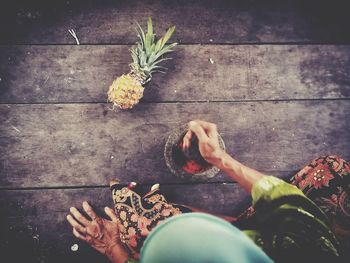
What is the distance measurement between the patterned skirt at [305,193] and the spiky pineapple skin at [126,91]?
0.55 metres

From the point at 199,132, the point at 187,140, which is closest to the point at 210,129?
the point at 199,132

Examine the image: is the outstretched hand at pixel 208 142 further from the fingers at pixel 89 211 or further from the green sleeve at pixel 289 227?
the fingers at pixel 89 211

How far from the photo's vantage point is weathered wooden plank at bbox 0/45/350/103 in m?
2.25

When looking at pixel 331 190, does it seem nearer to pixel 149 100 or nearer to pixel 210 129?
pixel 210 129

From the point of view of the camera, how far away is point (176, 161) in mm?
2246

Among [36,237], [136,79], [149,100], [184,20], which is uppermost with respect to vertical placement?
[184,20]

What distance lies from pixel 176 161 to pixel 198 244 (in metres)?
1.56

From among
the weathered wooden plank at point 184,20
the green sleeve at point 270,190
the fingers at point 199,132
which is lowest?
the green sleeve at point 270,190

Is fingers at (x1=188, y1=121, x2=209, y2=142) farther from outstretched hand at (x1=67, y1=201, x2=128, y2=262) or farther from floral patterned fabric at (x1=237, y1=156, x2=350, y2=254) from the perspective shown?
outstretched hand at (x1=67, y1=201, x2=128, y2=262)

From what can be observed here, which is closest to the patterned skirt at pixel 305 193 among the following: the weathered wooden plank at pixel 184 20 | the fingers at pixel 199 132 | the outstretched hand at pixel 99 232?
the outstretched hand at pixel 99 232

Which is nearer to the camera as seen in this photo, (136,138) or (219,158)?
(219,158)

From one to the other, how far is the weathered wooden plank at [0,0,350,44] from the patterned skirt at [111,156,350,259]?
100cm

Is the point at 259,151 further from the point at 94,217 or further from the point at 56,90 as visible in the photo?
the point at 56,90

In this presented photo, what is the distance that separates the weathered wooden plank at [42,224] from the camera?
7.23 ft
